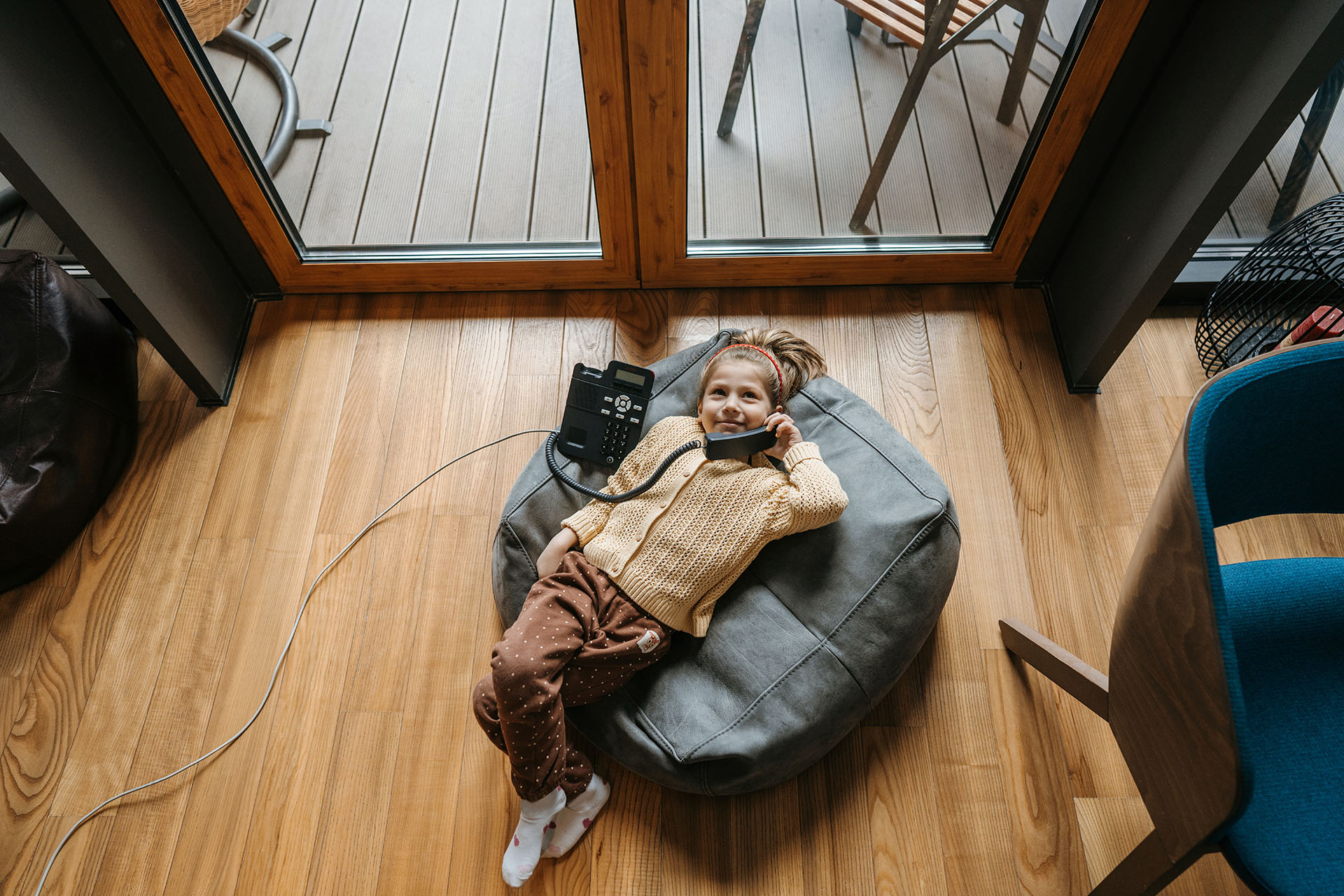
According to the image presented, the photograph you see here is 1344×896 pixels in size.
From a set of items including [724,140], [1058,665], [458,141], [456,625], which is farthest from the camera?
[458,141]

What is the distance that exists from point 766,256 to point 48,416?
1.63 m

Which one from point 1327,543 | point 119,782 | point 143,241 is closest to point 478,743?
point 119,782

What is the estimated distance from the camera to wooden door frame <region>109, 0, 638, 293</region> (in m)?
1.55

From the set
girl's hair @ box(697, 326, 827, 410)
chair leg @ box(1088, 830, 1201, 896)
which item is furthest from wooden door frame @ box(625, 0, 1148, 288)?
chair leg @ box(1088, 830, 1201, 896)

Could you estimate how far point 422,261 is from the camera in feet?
6.63

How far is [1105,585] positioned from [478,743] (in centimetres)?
133

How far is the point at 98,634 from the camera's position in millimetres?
1664

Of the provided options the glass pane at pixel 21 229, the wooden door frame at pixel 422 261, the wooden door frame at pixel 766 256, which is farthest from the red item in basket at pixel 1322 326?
the glass pane at pixel 21 229

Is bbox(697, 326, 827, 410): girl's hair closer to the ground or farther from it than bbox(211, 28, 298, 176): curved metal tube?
closer to the ground

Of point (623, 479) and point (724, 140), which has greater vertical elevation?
point (724, 140)

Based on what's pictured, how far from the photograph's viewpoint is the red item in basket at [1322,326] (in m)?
1.39

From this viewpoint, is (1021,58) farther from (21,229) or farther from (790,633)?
(21,229)

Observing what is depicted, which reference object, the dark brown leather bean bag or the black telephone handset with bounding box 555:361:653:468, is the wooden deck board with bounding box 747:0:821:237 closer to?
the black telephone handset with bounding box 555:361:653:468

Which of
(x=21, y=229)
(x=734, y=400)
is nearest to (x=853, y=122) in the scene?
(x=734, y=400)
